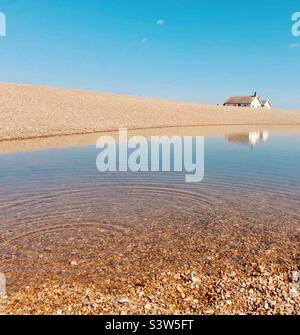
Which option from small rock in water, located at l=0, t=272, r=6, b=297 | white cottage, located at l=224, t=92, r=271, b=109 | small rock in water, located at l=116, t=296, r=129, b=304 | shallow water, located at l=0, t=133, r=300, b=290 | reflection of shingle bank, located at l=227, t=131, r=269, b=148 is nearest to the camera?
small rock in water, located at l=116, t=296, r=129, b=304

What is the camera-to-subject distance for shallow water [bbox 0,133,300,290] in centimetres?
736

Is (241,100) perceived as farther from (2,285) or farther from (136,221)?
(2,285)

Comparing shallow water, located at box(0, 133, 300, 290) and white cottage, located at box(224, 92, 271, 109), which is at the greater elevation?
white cottage, located at box(224, 92, 271, 109)

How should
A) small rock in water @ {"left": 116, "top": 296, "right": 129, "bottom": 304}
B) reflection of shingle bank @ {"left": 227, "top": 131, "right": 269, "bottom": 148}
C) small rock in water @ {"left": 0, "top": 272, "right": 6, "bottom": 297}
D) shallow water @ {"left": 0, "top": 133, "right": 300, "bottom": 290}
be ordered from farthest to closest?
reflection of shingle bank @ {"left": 227, "top": 131, "right": 269, "bottom": 148}, shallow water @ {"left": 0, "top": 133, "right": 300, "bottom": 290}, small rock in water @ {"left": 0, "top": 272, "right": 6, "bottom": 297}, small rock in water @ {"left": 116, "top": 296, "right": 129, "bottom": 304}

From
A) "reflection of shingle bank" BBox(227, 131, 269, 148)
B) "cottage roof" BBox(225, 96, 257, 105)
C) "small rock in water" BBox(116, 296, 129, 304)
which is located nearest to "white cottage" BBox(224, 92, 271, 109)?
"cottage roof" BBox(225, 96, 257, 105)

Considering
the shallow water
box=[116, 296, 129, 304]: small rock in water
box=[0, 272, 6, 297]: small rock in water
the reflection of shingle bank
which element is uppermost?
the reflection of shingle bank

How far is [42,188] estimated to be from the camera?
1385 cm

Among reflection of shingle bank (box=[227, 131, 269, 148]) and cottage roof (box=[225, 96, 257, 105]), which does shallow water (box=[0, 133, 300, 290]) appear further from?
cottage roof (box=[225, 96, 257, 105])

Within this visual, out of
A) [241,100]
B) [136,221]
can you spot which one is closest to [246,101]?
[241,100]

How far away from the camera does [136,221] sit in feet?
33.0
